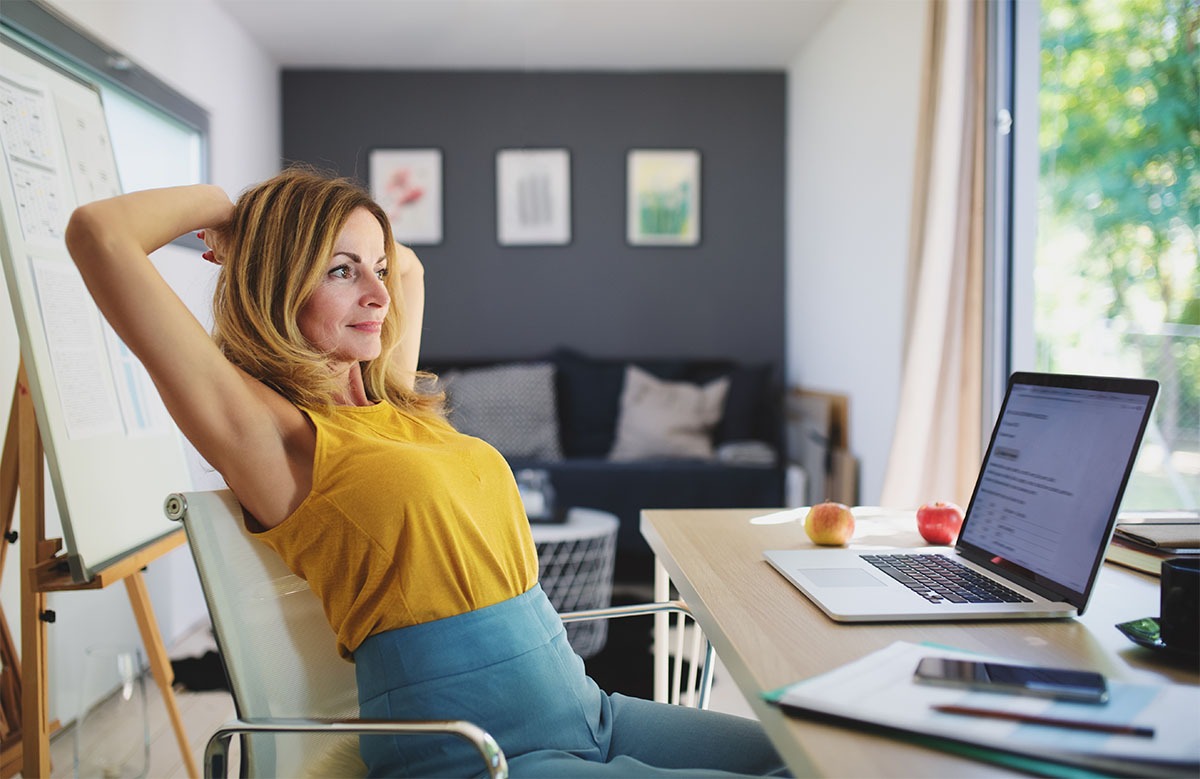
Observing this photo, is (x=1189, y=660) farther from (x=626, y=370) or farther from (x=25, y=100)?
(x=626, y=370)

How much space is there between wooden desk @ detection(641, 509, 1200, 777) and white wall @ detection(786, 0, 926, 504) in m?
2.25

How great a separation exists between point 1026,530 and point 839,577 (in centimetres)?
24

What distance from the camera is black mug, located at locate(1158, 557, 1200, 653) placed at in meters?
0.92

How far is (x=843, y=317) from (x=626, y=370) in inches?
49.6

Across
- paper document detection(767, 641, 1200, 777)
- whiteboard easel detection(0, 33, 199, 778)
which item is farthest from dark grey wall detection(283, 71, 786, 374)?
paper document detection(767, 641, 1200, 777)

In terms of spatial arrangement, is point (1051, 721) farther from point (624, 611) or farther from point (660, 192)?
point (660, 192)

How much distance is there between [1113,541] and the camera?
142cm

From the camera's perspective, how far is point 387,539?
3.71 ft

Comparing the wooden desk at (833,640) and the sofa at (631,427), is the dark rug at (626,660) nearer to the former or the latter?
the sofa at (631,427)

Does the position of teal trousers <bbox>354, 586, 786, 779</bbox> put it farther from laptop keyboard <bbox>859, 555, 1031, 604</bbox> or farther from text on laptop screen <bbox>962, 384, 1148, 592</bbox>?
text on laptop screen <bbox>962, 384, 1148, 592</bbox>

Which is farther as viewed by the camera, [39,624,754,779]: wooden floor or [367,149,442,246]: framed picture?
[367,149,442,246]: framed picture

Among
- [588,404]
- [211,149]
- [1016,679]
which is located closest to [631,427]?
[588,404]

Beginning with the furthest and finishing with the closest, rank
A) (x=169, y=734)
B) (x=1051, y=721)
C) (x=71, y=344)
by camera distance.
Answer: (x=169, y=734) < (x=71, y=344) < (x=1051, y=721)

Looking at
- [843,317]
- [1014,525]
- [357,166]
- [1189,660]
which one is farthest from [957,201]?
[357,166]
